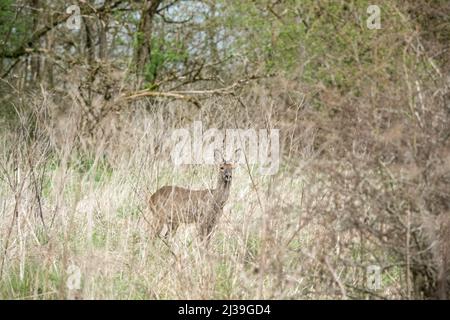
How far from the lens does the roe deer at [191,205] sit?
5977 millimetres

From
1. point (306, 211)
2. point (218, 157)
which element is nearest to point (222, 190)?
point (218, 157)

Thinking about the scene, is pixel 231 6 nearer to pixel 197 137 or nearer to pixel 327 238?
pixel 197 137

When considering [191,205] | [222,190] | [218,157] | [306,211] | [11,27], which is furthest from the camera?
[11,27]

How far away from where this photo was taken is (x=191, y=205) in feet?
20.6

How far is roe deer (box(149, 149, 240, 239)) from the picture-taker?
598 cm

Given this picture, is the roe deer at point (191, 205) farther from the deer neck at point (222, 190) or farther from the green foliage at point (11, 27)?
the green foliage at point (11, 27)

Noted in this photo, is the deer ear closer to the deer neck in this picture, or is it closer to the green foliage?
the deer neck

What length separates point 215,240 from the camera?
19.4 ft

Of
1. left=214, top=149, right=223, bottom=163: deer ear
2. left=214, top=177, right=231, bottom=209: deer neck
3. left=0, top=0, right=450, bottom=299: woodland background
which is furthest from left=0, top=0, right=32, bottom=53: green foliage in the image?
left=214, top=177, right=231, bottom=209: deer neck

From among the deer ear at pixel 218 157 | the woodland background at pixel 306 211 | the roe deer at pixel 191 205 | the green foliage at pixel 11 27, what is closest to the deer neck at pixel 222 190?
the roe deer at pixel 191 205

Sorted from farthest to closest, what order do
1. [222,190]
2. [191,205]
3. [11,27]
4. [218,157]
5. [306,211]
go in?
[11,27], [218,157], [222,190], [191,205], [306,211]

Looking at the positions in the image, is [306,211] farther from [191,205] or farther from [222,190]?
[222,190]

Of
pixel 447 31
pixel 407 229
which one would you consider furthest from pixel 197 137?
pixel 407 229

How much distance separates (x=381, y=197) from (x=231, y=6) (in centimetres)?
913
